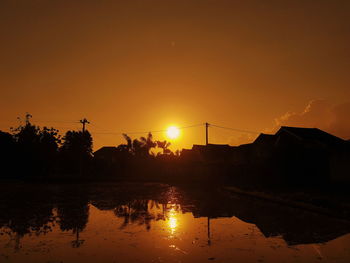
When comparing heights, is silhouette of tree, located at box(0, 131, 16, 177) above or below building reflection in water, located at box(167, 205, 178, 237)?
above

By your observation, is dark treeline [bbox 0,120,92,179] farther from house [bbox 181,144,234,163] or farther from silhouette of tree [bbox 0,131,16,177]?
house [bbox 181,144,234,163]

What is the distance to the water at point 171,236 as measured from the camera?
9.75 meters

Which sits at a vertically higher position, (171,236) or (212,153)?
(212,153)

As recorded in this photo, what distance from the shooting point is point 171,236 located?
12586 mm

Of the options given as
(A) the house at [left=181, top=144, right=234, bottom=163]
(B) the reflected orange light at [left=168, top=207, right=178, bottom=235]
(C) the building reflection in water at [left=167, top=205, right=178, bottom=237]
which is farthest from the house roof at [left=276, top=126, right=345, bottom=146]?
(A) the house at [left=181, top=144, right=234, bottom=163]

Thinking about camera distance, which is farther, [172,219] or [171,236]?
[172,219]

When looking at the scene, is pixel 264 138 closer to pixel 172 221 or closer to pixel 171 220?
pixel 171 220

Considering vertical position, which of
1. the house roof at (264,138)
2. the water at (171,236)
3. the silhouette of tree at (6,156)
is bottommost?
the water at (171,236)

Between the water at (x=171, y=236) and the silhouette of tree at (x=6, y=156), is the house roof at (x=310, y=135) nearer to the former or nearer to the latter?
the water at (x=171, y=236)

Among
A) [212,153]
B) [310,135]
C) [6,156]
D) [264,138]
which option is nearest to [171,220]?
[310,135]

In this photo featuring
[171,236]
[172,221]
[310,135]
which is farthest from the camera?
[310,135]

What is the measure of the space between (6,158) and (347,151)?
51525mm

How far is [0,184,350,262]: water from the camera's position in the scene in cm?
975

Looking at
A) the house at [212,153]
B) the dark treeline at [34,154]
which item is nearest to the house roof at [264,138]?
the house at [212,153]
